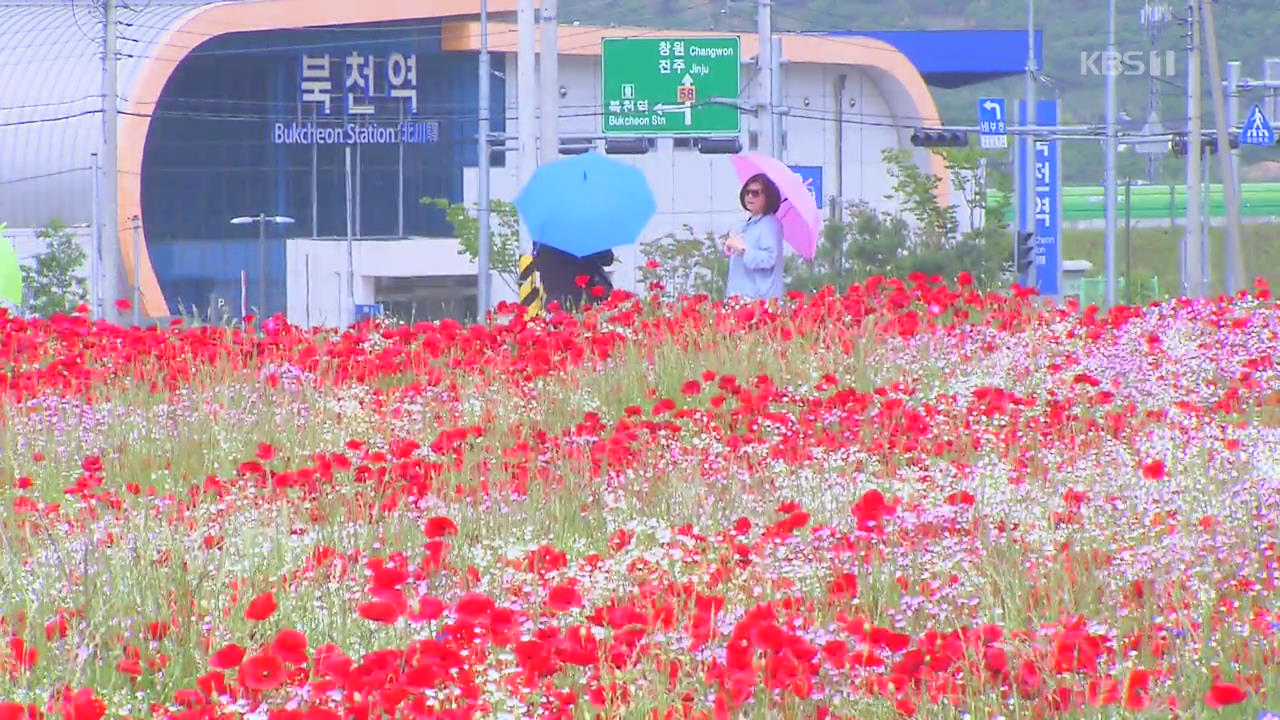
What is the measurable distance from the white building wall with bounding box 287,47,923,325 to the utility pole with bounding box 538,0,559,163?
95.0ft

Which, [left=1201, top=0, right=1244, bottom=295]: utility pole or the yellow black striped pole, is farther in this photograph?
[left=1201, top=0, right=1244, bottom=295]: utility pole

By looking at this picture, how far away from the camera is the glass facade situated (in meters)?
53.6

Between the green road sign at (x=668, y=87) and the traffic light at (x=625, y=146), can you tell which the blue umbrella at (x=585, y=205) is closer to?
the green road sign at (x=668, y=87)

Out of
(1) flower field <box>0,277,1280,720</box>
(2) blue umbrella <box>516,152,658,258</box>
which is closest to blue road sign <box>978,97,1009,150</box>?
(2) blue umbrella <box>516,152,658,258</box>

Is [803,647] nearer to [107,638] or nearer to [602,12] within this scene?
[107,638]

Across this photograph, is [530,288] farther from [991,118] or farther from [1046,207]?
[1046,207]

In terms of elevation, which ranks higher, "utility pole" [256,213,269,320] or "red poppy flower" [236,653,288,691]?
"utility pole" [256,213,269,320]

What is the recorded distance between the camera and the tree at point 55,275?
4853cm

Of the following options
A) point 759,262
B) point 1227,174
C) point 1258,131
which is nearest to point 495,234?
point 1258,131

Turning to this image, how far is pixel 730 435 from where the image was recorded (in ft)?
24.5

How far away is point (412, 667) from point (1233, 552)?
2196mm

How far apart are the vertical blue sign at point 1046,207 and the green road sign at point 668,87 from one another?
428 inches

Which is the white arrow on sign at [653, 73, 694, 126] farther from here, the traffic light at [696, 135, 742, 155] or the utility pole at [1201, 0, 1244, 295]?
the utility pole at [1201, 0, 1244, 295]

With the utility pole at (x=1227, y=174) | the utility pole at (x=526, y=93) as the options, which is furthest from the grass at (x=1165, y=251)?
the utility pole at (x=526, y=93)
